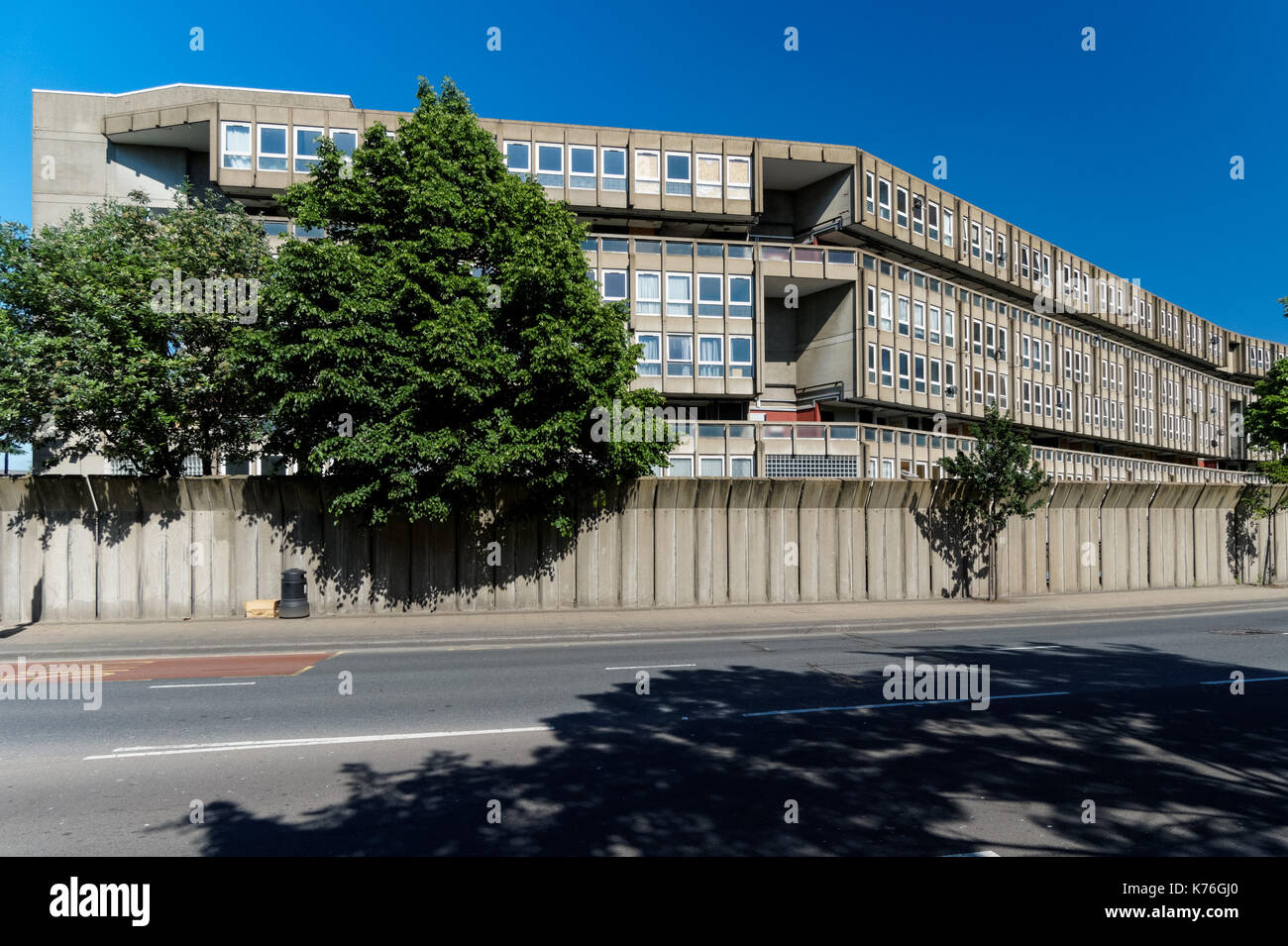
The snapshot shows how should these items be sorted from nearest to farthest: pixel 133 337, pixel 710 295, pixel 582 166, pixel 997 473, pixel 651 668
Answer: pixel 651 668, pixel 133 337, pixel 997 473, pixel 710 295, pixel 582 166

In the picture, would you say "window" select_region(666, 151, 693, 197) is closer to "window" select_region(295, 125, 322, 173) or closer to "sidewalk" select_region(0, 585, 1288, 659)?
"window" select_region(295, 125, 322, 173)

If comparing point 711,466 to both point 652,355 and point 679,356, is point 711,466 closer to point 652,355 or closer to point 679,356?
point 679,356

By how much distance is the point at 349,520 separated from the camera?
16.5 metres

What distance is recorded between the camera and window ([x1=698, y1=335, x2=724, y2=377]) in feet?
101

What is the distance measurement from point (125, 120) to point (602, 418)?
31.7 meters

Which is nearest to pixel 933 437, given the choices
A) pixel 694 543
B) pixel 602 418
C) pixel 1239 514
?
pixel 1239 514

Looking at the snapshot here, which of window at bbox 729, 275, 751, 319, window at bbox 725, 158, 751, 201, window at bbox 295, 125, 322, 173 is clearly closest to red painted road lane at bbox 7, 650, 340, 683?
window at bbox 729, 275, 751, 319

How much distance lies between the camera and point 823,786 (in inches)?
213

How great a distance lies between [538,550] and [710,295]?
56.2ft

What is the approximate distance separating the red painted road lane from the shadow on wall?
5.16 meters

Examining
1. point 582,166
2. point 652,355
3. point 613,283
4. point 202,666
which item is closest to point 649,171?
point 582,166

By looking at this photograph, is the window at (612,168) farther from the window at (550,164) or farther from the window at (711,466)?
the window at (711,466)

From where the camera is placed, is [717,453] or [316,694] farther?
[717,453]

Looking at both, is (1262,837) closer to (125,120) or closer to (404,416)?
(404,416)
